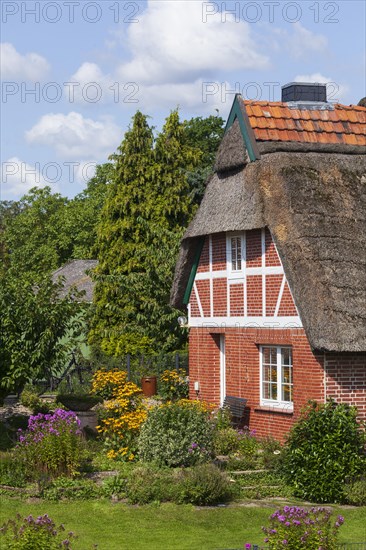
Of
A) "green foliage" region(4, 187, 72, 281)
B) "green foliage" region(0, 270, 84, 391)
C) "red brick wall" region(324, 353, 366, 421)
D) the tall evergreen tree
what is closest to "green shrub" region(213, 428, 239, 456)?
"red brick wall" region(324, 353, 366, 421)

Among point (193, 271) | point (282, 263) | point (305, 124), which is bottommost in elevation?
point (282, 263)

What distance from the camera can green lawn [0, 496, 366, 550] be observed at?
1377 centimetres

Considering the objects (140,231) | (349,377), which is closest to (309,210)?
(349,377)

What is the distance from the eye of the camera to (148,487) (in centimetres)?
1622

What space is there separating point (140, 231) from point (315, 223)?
17331mm

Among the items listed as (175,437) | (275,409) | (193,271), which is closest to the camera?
(175,437)

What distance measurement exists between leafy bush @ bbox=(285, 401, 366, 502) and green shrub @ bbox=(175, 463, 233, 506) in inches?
58.4

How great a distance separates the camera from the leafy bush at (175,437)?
1836cm

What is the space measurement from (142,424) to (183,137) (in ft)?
73.2

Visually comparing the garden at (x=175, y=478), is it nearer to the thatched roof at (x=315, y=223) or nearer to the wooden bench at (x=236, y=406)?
the wooden bench at (x=236, y=406)

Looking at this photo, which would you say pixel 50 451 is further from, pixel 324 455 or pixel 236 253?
pixel 236 253

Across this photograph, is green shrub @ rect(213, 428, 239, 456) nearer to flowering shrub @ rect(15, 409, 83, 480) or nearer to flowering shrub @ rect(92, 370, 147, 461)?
flowering shrub @ rect(92, 370, 147, 461)

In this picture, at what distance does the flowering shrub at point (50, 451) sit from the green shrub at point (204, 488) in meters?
2.29

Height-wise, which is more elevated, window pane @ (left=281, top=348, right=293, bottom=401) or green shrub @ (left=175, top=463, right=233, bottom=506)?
window pane @ (left=281, top=348, right=293, bottom=401)
